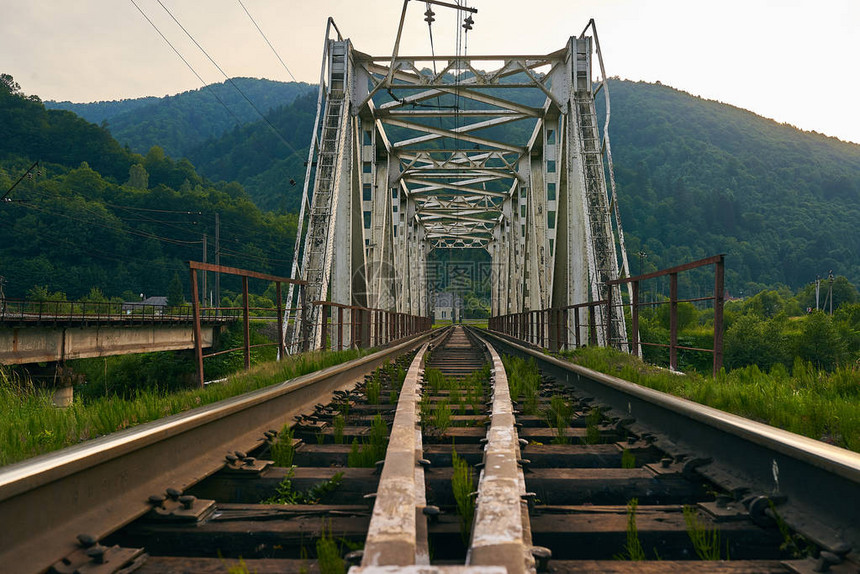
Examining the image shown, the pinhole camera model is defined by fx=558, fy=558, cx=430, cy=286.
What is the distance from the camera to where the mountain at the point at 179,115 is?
129663mm

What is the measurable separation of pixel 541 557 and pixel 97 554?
1.24 metres

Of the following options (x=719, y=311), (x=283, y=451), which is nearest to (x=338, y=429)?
(x=283, y=451)

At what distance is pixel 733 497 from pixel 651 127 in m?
147

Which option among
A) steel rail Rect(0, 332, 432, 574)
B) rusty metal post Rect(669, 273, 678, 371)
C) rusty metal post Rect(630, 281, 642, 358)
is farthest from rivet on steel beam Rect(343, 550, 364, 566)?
rusty metal post Rect(630, 281, 642, 358)

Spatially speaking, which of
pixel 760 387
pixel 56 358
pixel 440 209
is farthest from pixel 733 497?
pixel 440 209

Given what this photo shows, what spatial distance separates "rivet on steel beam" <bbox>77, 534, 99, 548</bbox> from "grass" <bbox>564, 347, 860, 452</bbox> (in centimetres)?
290

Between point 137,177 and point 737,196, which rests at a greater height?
point 737,196

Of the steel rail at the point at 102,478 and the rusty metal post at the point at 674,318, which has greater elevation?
the rusty metal post at the point at 674,318

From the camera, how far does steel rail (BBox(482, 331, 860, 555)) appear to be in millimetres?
1711

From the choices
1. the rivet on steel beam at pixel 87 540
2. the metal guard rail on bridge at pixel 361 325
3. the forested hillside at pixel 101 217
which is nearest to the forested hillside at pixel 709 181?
the forested hillside at pixel 101 217

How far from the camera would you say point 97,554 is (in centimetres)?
157

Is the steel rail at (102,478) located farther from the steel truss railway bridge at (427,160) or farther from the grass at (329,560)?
the steel truss railway bridge at (427,160)

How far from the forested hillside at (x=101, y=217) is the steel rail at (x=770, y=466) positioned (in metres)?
66.4

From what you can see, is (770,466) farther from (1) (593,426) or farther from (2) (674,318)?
(2) (674,318)
